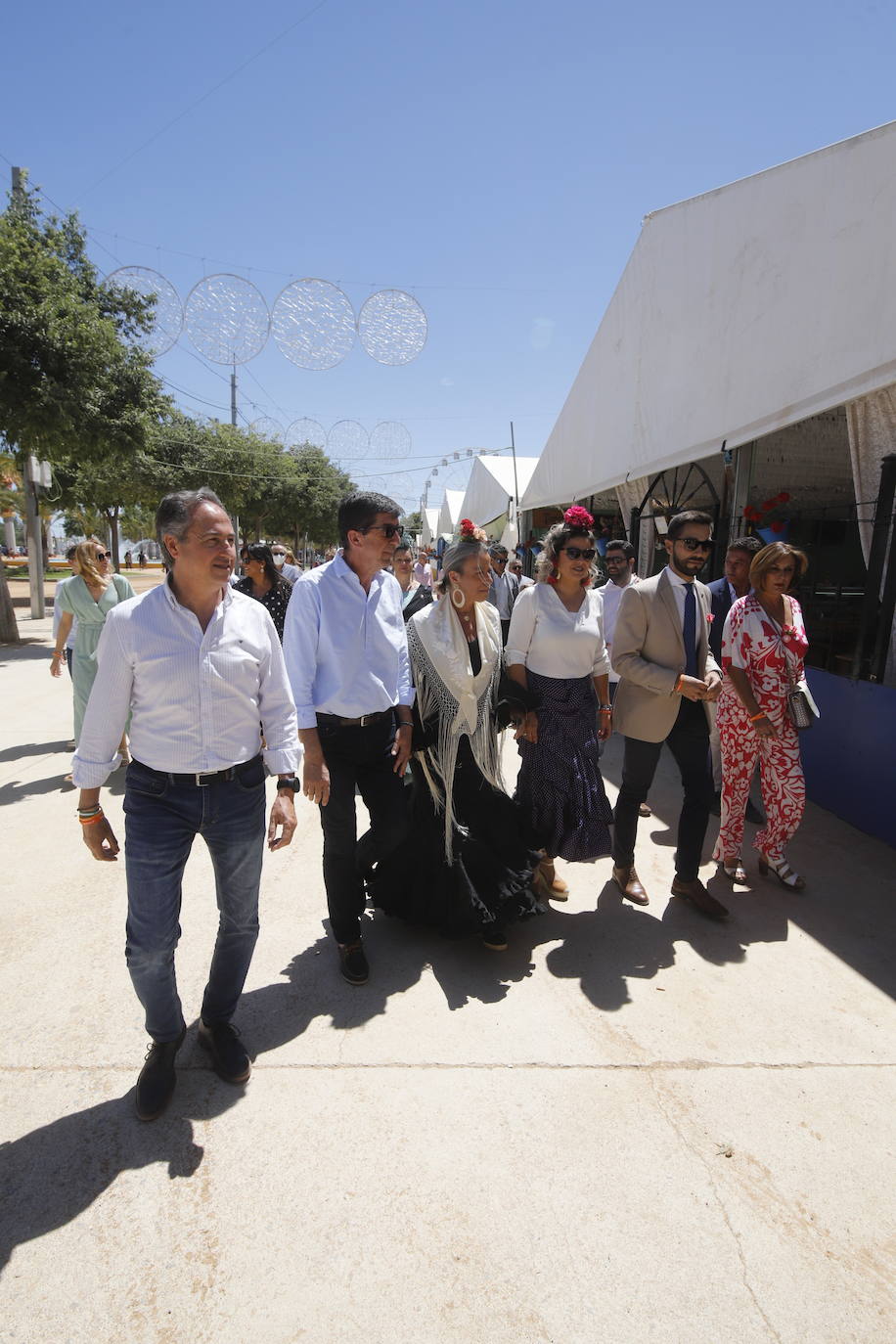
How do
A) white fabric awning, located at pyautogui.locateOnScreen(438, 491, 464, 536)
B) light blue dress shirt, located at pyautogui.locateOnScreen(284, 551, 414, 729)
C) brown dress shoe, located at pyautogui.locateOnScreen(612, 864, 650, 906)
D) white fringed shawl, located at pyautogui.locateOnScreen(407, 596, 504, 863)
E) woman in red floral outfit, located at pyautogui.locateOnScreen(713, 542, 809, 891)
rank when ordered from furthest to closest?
1. white fabric awning, located at pyautogui.locateOnScreen(438, 491, 464, 536)
2. woman in red floral outfit, located at pyautogui.locateOnScreen(713, 542, 809, 891)
3. brown dress shoe, located at pyautogui.locateOnScreen(612, 864, 650, 906)
4. white fringed shawl, located at pyautogui.locateOnScreen(407, 596, 504, 863)
5. light blue dress shirt, located at pyautogui.locateOnScreen(284, 551, 414, 729)

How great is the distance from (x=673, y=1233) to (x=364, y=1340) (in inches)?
31.6

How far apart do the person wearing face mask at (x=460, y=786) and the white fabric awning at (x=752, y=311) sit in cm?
299

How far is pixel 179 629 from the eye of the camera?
204 cm

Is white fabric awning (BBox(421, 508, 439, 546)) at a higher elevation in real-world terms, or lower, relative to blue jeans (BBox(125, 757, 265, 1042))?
higher

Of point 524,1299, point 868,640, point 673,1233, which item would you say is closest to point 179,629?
point 524,1299

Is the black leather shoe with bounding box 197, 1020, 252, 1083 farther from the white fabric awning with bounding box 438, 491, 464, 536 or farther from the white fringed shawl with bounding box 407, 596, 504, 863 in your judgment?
the white fabric awning with bounding box 438, 491, 464, 536

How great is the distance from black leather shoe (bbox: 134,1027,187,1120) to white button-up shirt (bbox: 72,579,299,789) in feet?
2.89

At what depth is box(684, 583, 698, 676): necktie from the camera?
3.38 meters

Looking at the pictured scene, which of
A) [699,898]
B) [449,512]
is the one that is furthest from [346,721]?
[449,512]

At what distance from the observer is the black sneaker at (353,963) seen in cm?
280

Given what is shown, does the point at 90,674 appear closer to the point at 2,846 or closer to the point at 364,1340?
the point at 2,846

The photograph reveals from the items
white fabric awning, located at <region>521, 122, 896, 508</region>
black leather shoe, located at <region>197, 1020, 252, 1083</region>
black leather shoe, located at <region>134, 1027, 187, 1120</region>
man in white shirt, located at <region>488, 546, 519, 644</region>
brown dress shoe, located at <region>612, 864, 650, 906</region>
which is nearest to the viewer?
black leather shoe, located at <region>134, 1027, 187, 1120</region>

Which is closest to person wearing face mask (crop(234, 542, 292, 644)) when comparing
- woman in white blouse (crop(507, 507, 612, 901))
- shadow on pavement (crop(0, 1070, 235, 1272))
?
woman in white blouse (crop(507, 507, 612, 901))

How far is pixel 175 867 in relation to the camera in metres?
2.13
